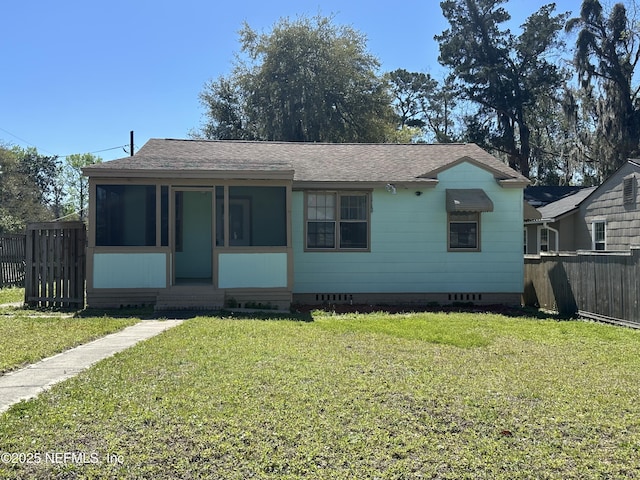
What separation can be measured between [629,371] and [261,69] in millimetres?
28734

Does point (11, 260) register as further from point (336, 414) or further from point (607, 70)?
point (607, 70)

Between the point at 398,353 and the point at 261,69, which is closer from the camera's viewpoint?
the point at 398,353

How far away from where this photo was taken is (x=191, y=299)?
447 inches

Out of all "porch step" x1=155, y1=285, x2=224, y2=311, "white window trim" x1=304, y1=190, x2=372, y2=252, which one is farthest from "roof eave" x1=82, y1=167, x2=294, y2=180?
"porch step" x1=155, y1=285, x2=224, y2=311

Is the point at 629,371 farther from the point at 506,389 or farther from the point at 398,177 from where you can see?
the point at 398,177

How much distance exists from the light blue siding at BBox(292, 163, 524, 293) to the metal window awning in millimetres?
213

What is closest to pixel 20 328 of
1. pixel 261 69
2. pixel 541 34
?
pixel 261 69

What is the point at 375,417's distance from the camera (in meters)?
4.26

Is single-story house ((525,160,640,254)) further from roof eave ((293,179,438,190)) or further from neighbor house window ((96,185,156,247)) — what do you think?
neighbor house window ((96,185,156,247))

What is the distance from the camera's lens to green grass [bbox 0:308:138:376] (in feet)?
21.4

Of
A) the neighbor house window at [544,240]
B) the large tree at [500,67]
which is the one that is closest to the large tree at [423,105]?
the large tree at [500,67]

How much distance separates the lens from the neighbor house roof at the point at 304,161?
11.3 metres

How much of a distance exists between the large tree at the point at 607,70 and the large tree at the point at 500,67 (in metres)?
3.28

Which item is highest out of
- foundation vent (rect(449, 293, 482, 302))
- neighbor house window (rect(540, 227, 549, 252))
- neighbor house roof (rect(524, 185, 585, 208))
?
neighbor house roof (rect(524, 185, 585, 208))
